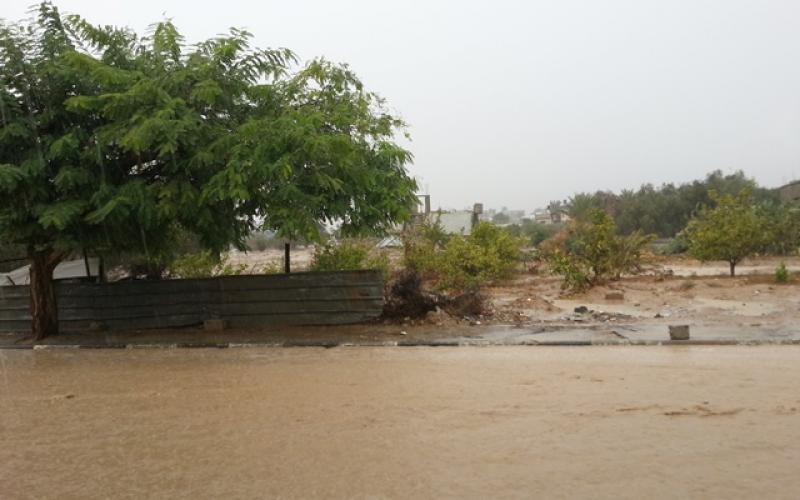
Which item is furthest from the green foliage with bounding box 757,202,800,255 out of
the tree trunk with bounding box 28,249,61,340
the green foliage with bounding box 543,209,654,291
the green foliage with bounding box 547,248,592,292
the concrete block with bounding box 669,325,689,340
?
the tree trunk with bounding box 28,249,61,340

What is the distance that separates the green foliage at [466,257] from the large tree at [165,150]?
5793 mm

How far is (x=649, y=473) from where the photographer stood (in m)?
5.45

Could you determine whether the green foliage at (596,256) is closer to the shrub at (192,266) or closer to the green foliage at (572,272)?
the green foliage at (572,272)

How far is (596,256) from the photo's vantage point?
66.7 feet

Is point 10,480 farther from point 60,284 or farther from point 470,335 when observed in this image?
point 60,284

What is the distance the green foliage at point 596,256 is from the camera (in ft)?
64.2

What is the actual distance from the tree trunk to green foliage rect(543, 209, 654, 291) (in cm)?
1233

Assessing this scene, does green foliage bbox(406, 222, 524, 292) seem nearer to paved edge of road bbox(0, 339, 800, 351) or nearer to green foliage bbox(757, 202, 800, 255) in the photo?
paved edge of road bbox(0, 339, 800, 351)

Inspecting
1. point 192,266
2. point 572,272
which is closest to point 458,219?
point 572,272

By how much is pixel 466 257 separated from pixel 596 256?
12.3 feet

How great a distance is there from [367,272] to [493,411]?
6752 mm

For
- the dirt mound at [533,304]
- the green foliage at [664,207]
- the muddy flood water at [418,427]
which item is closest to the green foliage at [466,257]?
the dirt mound at [533,304]

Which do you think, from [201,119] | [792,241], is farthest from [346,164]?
[792,241]

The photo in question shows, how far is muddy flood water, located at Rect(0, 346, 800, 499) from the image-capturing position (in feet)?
17.8
